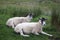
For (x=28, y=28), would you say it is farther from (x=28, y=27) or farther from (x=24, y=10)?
(x=24, y=10)

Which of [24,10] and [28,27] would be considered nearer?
[28,27]

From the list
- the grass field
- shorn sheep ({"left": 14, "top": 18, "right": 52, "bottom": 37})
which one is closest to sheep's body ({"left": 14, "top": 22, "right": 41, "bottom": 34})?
shorn sheep ({"left": 14, "top": 18, "right": 52, "bottom": 37})

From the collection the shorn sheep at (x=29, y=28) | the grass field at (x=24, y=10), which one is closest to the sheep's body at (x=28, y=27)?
the shorn sheep at (x=29, y=28)

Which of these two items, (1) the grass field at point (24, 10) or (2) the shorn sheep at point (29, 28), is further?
(1) the grass field at point (24, 10)

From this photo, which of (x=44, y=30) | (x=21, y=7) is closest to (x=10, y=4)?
(x=21, y=7)

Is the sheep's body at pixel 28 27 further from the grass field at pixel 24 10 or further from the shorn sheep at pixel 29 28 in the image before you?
the grass field at pixel 24 10

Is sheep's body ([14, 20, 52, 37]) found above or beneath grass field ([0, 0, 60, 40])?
beneath

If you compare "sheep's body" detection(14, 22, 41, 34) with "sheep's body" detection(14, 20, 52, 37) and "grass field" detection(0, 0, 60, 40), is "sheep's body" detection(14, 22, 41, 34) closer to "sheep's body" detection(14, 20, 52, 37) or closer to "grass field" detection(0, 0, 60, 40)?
"sheep's body" detection(14, 20, 52, 37)

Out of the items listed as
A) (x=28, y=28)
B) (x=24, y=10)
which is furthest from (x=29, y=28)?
(x=24, y=10)

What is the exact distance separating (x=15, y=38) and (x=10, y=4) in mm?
3595

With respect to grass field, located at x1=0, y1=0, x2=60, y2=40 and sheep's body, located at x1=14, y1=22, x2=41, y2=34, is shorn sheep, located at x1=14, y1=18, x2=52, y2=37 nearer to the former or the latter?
sheep's body, located at x1=14, y1=22, x2=41, y2=34

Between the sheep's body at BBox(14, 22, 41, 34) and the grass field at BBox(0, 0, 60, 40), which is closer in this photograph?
the sheep's body at BBox(14, 22, 41, 34)

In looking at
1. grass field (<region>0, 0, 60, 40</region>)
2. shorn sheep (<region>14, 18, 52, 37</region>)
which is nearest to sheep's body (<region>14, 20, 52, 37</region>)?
shorn sheep (<region>14, 18, 52, 37</region>)

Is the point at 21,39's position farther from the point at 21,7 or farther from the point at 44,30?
the point at 21,7
